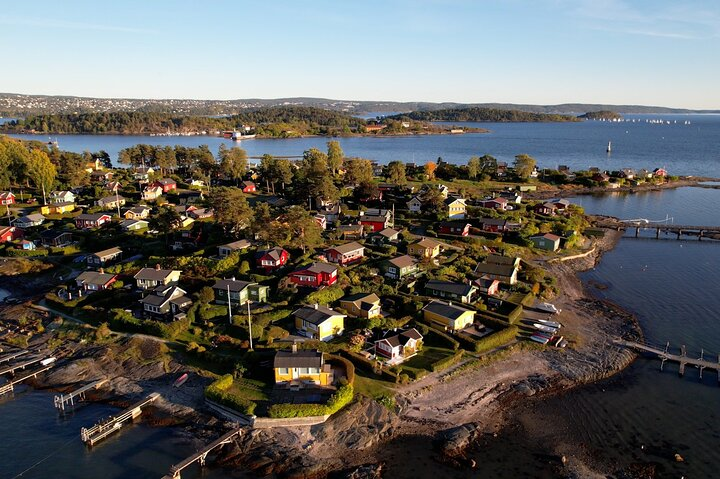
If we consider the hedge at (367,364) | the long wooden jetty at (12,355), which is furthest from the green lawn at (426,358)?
the long wooden jetty at (12,355)

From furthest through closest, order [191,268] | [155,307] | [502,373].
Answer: [191,268] < [155,307] < [502,373]

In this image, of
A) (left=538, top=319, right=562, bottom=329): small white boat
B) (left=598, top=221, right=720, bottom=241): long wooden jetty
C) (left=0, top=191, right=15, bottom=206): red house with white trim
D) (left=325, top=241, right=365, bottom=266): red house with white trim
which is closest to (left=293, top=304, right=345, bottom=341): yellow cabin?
(left=325, top=241, right=365, bottom=266): red house with white trim

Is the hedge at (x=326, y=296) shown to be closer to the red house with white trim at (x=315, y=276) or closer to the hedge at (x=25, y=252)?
the red house with white trim at (x=315, y=276)

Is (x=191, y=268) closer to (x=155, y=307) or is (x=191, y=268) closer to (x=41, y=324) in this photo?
(x=155, y=307)

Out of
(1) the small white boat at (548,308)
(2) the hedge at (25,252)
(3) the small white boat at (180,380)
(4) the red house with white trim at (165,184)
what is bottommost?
(3) the small white boat at (180,380)

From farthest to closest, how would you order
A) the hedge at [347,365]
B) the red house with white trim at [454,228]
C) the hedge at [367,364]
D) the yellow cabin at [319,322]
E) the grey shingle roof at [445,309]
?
the red house with white trim at [454,228] → the grey shingle roof at [445,309] → the yellow cabin at [319,322] → the hedge at [367,364] → the hedge at [347,365]

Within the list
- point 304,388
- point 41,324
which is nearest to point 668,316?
point 304,388

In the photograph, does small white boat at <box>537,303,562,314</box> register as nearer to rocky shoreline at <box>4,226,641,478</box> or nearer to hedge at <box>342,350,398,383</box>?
rocky shoreline at <box>4,226,641,478</box>
